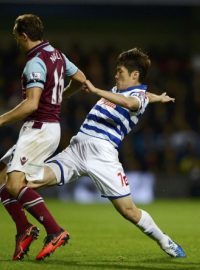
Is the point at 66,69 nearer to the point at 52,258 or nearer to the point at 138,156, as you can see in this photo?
the point at 52,258

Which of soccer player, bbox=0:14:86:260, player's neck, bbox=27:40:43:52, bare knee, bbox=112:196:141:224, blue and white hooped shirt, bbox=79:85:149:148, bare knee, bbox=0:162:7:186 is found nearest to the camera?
soccer player, bbox=0:14:86:260

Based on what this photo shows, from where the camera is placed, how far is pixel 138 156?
17344 mm

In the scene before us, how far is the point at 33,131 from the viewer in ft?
23.4

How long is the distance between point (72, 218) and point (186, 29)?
10.5 m

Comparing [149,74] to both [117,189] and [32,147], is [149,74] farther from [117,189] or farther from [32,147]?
[32,147]

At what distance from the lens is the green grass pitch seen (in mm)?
6996

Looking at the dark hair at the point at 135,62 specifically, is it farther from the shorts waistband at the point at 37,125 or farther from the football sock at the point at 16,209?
the football sock at the point at 16,209

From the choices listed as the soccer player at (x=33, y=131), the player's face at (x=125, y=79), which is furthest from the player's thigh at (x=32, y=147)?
the player's face at (x=125, y=79)

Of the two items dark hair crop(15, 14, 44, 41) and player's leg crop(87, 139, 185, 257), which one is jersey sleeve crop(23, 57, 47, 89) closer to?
dark hair crop(15, 14, 44, 41)

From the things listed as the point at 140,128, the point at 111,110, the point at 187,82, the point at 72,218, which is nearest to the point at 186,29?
the point at 187,82

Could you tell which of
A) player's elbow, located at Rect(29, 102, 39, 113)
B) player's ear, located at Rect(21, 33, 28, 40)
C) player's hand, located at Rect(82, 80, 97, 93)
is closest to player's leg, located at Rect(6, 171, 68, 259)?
player's elbow, located at Rect(29, 102, 39, 113)

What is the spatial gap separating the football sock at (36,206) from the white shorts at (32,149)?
0.48 feet

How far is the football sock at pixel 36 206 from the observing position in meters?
7.04

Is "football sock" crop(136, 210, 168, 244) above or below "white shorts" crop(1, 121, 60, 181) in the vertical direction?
below
